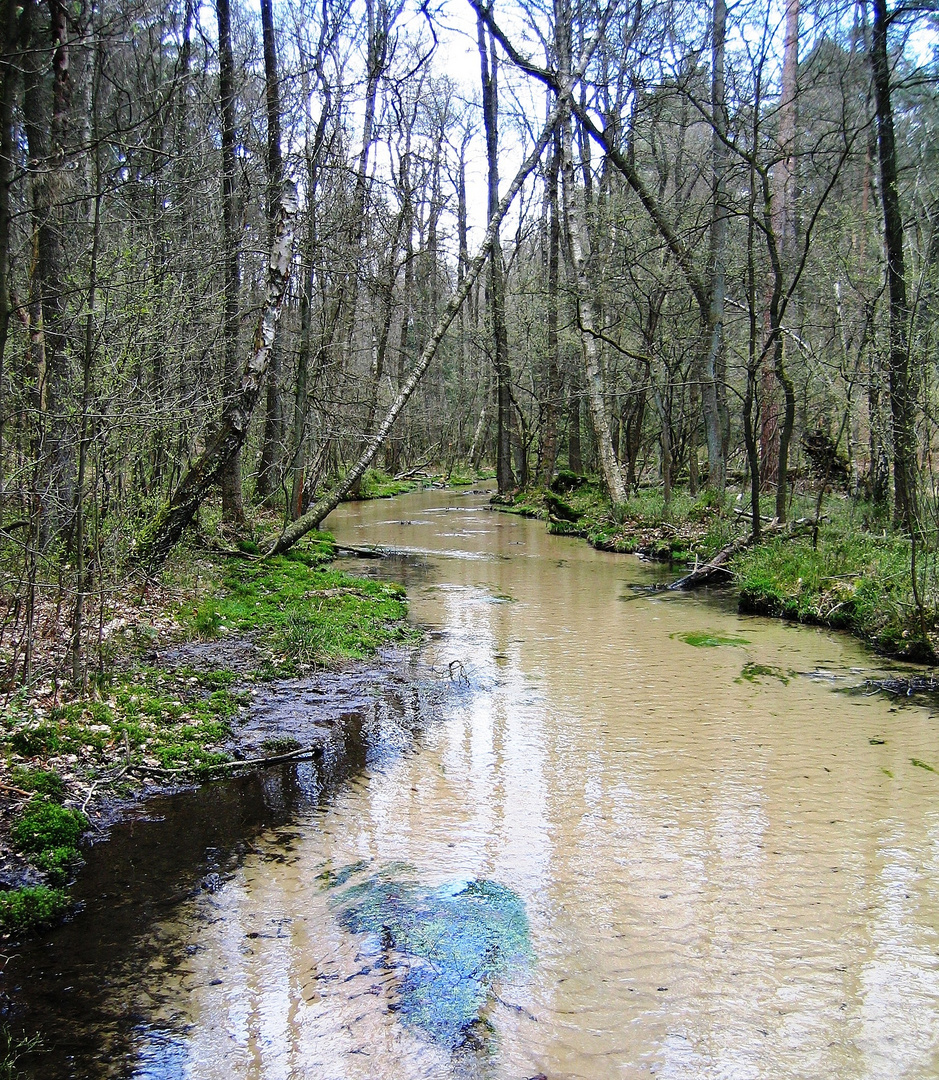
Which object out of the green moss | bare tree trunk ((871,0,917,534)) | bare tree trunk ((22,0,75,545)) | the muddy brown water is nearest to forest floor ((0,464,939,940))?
the muddy brown water

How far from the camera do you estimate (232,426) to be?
31.9 ft

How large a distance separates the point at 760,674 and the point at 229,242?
8997 mm

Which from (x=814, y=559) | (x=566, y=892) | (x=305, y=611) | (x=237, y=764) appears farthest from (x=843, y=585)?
(x=237, y=764)

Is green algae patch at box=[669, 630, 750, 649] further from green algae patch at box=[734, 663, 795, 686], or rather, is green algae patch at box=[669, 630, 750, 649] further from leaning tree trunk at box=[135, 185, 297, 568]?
leaning tree trunk at box=[135, 185, 297, 568]

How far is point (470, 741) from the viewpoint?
19.3ft

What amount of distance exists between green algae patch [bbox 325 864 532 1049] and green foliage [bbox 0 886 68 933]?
1.30 m

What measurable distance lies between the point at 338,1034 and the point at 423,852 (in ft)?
4.54

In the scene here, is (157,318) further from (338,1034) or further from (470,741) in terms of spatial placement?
(338,1034)

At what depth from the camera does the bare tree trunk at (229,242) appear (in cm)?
1096

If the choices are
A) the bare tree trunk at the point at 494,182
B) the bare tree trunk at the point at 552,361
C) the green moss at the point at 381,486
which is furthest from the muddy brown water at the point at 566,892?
the green moss at the point at 381,486

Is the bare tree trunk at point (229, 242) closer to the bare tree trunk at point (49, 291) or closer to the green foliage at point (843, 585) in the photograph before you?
the bare tree trunk at point (49, 291)

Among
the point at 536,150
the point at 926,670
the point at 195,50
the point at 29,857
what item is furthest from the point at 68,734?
the point at 195,50

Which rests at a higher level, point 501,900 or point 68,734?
point 68,734

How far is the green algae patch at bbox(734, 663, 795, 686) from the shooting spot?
23.9 feet
